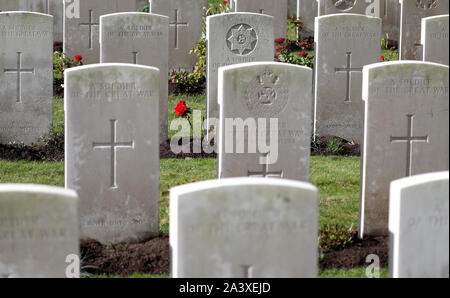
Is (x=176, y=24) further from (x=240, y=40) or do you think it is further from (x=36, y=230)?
(x=36, y=230)

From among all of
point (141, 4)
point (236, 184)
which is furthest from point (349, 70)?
point (141, 4)

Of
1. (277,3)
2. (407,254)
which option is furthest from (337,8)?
(407,254)

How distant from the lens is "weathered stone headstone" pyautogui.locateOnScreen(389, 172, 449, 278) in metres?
5.30

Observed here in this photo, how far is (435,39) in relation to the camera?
11.3 m

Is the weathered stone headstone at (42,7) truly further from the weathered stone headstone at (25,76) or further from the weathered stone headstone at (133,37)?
the weathered stone headstone at (133,37)

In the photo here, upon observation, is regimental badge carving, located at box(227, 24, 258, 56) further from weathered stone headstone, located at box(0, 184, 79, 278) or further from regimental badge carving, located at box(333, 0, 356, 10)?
weathered stone headstone, located at box(0, 184, 79, 278)

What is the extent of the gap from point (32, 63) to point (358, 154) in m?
3.67

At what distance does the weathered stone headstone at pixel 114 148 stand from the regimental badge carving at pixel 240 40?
3429 millimetres

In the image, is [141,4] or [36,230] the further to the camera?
[141,4]

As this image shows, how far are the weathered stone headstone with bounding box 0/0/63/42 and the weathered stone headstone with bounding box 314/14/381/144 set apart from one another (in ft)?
22.4

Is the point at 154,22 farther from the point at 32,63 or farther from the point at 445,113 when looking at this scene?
the point at 445,113

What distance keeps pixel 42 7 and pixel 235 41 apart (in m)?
6.30

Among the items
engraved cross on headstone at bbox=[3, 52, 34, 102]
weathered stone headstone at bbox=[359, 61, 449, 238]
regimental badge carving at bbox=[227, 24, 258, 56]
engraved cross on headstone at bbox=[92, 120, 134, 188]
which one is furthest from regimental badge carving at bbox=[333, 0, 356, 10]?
engraved cross on headstone at bbox=[92, 120, 134, 188]

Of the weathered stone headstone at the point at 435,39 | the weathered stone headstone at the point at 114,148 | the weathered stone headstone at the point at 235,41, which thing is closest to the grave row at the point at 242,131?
the weathered stone headstone at the point at 114,148
